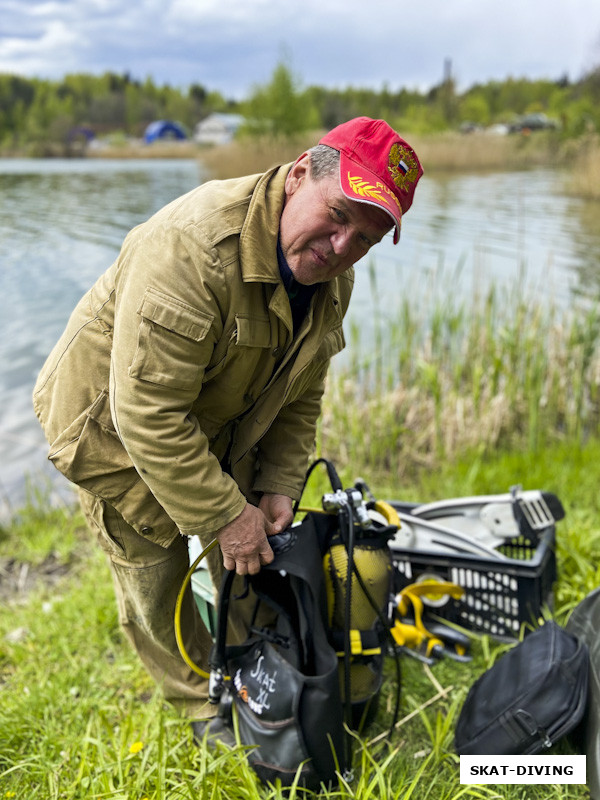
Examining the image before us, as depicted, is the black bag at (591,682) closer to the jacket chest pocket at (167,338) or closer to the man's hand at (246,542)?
the man's hand at (246,542)

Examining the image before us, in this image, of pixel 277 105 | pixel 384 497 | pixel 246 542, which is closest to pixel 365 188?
pixel 246 542

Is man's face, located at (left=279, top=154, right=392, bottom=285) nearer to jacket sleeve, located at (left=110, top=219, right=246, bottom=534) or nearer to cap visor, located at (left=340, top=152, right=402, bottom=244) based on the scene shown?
cap visor, located at (left=340, top=152, right=402, bottom=244)

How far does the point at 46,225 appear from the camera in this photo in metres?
14.0

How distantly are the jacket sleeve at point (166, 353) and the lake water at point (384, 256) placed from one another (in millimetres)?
3211

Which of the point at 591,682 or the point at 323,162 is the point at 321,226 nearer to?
the point at 323,162

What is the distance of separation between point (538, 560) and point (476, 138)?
70.1 ft

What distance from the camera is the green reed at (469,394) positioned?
164 inches

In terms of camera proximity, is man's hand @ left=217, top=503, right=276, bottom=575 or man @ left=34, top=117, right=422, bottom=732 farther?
man's hand @ left=217, top=503, right=276, bottom=575

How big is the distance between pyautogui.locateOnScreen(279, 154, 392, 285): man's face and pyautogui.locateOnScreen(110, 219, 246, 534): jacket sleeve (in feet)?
0.70

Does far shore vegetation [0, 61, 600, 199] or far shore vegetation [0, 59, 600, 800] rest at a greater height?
far shore vegetation [0, 61, 600, 199]

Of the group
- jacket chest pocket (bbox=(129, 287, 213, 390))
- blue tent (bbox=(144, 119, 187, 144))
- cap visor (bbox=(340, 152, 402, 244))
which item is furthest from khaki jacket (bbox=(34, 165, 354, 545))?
blue tent (bbox=(144, 119, 187, 144))

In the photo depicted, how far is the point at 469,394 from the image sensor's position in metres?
4.47

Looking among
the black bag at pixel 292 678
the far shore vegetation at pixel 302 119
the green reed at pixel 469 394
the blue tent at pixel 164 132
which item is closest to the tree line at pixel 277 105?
the far shore vegetation at pixel 302 119

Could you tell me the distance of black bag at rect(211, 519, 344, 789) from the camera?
70.6 inches
